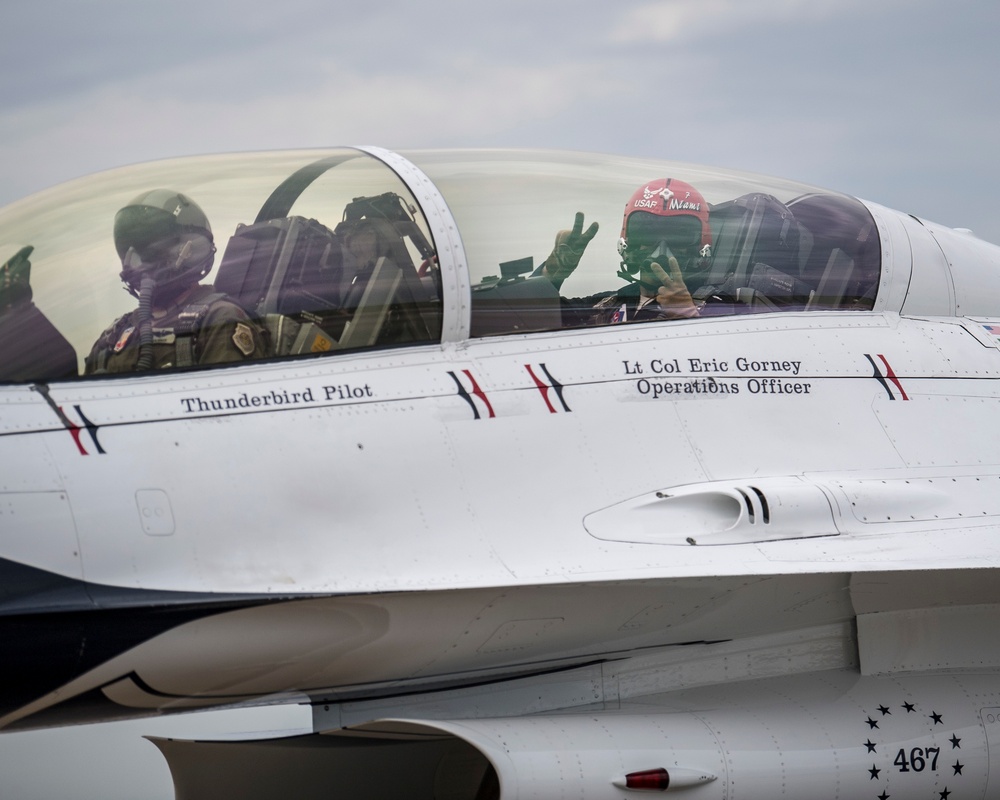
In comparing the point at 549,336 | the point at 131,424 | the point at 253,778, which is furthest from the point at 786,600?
the point at 131,424

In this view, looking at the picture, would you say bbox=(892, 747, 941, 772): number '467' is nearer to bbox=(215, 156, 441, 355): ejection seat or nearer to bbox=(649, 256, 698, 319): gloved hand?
bbox=(649, 256, 698, 319): gloved hand

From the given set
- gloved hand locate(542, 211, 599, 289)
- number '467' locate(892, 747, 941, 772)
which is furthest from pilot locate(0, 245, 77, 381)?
number '467' locate(892, 747, 941, 772)

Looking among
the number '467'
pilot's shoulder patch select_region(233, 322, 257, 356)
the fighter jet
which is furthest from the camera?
the number '467'

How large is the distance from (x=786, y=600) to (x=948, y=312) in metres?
1.85

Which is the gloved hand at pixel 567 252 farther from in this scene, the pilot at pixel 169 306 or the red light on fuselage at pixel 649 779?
the red light on fuselage at pixel 649 779

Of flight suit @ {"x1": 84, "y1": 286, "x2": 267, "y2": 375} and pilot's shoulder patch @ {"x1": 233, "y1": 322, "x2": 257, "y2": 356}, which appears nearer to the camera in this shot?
flight suit @ {"x1": 84, "y1": 286, "x2": 267, "y2": 375}

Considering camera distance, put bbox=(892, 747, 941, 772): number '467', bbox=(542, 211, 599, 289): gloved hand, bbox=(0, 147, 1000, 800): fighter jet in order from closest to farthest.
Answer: bbox=(0, 147, 1000, 800): fighter jet < bbox=(892, 747, 941, 772): number '467' < bbox=(542, 211, 599, 289): gloved hand

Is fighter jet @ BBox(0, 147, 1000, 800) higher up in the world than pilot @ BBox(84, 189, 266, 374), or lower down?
lower down

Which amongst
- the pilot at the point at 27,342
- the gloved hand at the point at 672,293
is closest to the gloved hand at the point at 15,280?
the pilot at the point at 27,342

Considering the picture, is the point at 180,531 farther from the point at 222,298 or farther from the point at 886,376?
the point at 886,376

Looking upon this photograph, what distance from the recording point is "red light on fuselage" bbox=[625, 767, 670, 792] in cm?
373

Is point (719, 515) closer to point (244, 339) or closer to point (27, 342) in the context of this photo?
point (244, 339)

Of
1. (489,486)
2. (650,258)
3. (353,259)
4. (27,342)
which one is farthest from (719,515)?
(27,342)

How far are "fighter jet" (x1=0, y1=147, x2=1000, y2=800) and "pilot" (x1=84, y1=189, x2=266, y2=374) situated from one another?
0.01m
